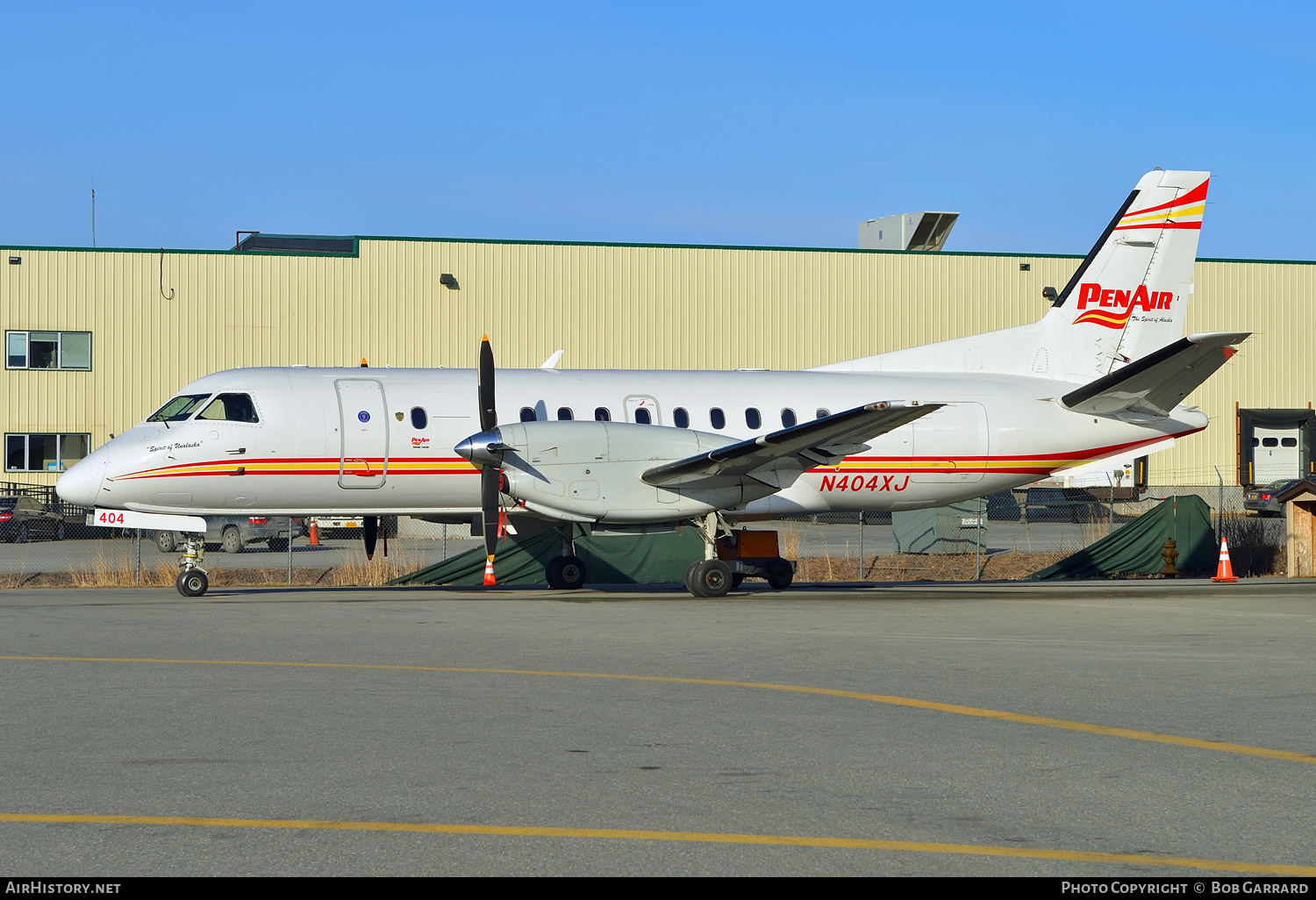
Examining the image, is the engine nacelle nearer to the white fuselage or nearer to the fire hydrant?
the white fuselage

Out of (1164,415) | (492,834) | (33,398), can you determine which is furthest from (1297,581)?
(33,398)

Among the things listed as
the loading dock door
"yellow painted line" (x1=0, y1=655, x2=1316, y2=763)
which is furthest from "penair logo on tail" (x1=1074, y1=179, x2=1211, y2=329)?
the loading dock door

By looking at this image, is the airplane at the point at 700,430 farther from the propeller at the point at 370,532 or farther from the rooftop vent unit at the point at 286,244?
the rooftop vent unit at the point at 286,244

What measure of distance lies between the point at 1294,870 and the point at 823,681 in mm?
5421

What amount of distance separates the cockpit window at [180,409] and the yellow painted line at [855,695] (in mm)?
7805

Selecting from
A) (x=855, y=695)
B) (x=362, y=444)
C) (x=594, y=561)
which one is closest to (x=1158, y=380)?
(x=594, y=561)

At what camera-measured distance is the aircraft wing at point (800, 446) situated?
57.3ft

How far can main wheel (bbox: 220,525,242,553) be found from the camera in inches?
1237

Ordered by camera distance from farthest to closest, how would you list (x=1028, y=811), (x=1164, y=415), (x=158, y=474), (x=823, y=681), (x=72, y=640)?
(x=1164, y=415), (x=158, y=474), (x=72, y=640), (x=823, y=681), (x=1028, y=811)

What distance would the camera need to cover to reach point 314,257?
144 ft

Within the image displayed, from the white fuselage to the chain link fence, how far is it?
3066 mm

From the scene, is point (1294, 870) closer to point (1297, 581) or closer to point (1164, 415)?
point (1164, 415)

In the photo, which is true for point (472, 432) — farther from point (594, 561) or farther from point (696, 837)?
point (696, 837)

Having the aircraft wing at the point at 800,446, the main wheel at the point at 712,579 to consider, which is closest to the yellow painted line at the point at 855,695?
the aircraft wing at the point at 800,446
